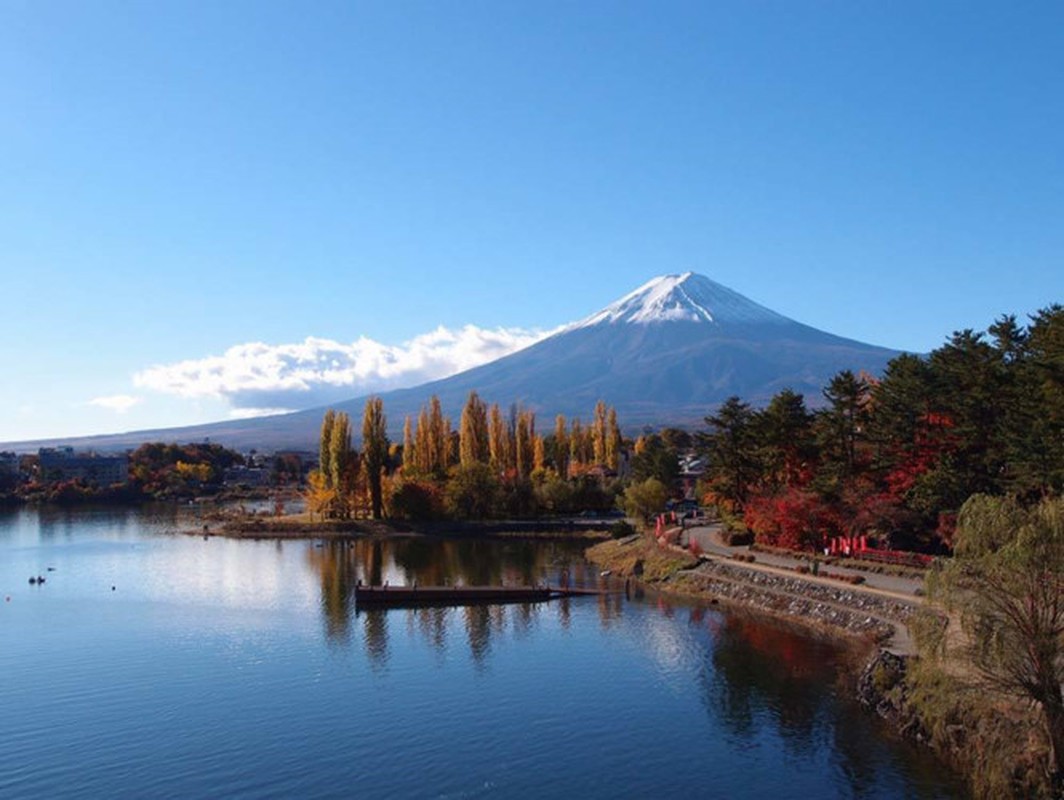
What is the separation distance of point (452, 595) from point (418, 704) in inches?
690

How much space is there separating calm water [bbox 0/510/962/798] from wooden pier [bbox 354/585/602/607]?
4.31 feet

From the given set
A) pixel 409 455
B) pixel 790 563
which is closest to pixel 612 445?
pixel 409 455

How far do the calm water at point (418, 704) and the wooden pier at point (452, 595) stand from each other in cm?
131

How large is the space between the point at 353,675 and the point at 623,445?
306ft

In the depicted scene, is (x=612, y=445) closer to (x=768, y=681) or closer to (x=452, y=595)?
(x=452, y=595)

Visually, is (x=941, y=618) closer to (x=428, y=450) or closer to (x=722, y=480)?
(x=722, y=480)

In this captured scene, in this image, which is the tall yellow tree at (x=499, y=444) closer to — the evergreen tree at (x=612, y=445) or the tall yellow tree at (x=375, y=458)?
the tall yellow tree at (x=375, y=458)

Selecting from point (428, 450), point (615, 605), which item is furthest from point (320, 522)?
point (615, 605)

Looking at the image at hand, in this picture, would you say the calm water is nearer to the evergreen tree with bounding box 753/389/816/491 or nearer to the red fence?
the red fence

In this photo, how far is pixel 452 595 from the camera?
4444cm

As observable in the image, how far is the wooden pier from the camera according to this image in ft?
143

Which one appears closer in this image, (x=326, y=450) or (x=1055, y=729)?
(x=1055, y=729)

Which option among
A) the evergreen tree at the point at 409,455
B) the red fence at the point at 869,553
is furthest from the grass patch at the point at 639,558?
the evergreen tree at the point at 409,455

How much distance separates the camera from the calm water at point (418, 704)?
21234 millimetres
